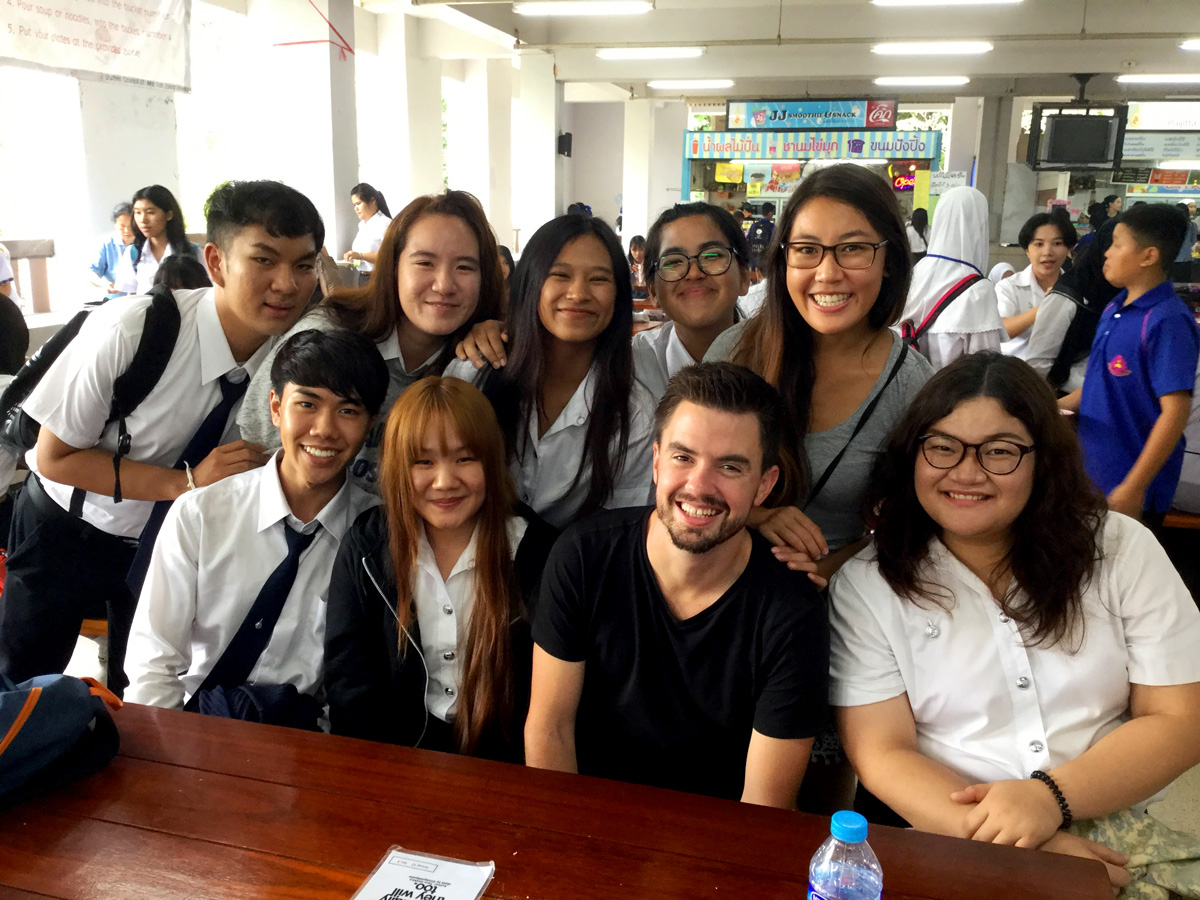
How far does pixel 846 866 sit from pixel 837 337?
113 centimetres

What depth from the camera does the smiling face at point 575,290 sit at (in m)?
1.98

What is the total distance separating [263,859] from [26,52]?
13.5 feet

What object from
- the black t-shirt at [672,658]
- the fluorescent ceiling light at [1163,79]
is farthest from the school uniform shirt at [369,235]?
the fluorescent ceiling light at [1163,79]

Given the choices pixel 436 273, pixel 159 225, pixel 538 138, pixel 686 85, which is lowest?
pixel 436 273

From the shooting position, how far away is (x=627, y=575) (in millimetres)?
1579

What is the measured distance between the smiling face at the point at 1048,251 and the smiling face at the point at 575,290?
12.7 ft

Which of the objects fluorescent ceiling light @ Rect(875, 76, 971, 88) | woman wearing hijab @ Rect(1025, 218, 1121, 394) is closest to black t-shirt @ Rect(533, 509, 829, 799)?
woman wearing hijab @ Rect(1025, 218, 1121, 394)

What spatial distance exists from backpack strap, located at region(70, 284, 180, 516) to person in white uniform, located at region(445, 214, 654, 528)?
24.5 inches

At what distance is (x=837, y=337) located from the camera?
1914 millimetres

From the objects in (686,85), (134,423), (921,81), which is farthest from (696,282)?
(686,85)

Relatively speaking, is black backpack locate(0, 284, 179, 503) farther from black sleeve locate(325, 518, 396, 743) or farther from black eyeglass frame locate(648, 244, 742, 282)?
black eyeglass frame locate(648, 244, 742, 282)

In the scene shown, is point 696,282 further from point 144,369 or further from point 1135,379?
point 1135,379

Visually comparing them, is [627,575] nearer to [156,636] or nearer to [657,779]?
[657,779]

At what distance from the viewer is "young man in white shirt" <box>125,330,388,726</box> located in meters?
1.79
